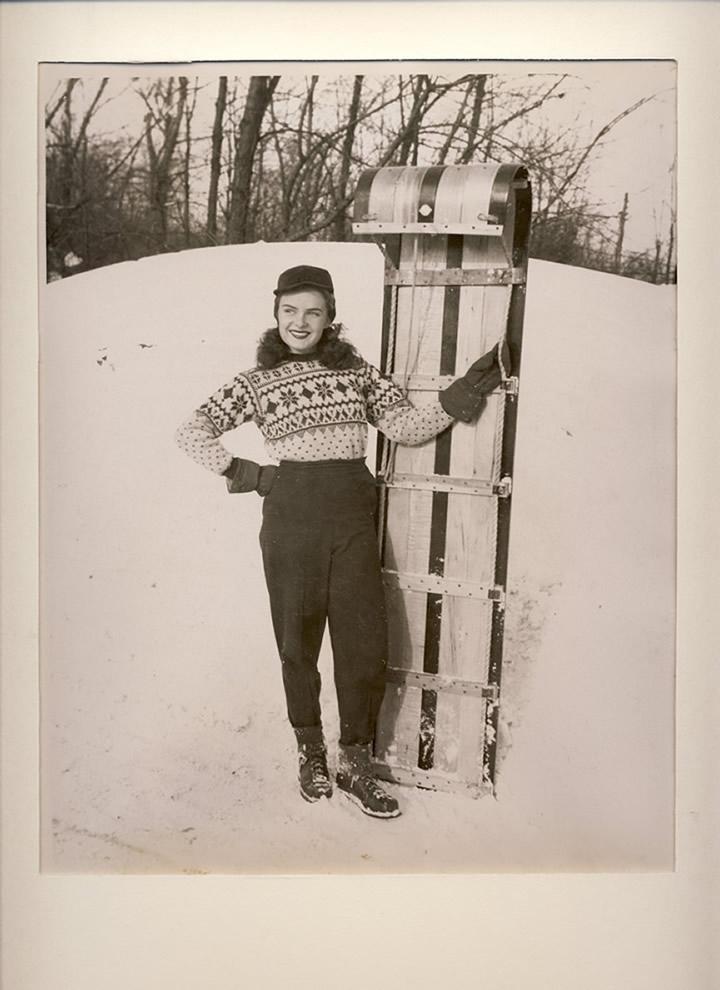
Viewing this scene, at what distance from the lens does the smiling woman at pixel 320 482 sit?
5.68 ft

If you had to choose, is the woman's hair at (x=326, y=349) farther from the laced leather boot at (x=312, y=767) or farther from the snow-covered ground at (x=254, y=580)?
the laced leather boot at (x=312, y=767)

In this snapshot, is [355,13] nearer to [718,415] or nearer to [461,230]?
[461,230]

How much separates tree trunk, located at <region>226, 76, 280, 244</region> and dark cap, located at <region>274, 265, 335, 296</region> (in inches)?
4.2

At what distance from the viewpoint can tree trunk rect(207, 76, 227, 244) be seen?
5.71 ft

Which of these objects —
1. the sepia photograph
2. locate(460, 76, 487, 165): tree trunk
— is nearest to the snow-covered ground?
the sepia photograph

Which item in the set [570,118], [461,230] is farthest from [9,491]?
[570,118]

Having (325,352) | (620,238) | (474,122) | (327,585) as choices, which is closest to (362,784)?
(327,585)

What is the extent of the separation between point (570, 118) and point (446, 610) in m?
0.91

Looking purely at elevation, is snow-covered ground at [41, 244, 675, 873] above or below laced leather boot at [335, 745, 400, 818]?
above

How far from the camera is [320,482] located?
5.67ft

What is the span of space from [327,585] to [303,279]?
0.55 meters

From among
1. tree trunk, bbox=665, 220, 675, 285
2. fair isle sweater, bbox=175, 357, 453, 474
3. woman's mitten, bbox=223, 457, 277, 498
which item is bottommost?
woman's mitten, bbox=223, 457, 277, 498

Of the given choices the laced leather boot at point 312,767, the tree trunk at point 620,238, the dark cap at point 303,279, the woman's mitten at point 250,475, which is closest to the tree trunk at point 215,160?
the dark cap at point 303,279

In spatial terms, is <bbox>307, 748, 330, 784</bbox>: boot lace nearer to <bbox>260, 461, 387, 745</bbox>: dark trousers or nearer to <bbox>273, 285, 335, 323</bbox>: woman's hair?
<bbox>260, 461, 387, 745</bbox>: dark trousers
